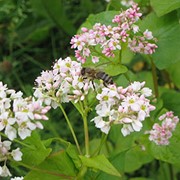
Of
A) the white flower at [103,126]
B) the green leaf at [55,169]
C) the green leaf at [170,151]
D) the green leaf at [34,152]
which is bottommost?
the green leaf at [170,151]

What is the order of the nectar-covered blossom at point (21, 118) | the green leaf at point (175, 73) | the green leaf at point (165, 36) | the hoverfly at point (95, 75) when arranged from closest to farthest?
the nectar-covered blossom at point (21, 118) → the hoverfly at point (95, 75) → the green leaf at point (165, 36) → the green leaf at point (175, 73)

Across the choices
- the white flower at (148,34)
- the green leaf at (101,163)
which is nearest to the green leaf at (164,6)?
the white flower at (148,34)

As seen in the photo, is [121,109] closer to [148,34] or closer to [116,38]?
[116,38]

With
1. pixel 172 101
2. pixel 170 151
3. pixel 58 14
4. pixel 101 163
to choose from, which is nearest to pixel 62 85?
pixel 101 163

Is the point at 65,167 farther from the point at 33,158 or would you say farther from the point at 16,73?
the point at 16,73

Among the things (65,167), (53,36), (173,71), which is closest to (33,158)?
(65,167)

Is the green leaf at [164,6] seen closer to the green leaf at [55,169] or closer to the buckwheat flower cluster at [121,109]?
the buckwheat flower cluster at [121,109]

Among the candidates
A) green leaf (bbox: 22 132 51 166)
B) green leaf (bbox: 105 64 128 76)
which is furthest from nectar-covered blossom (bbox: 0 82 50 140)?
green leaf (bbox: 105 64 128 76)

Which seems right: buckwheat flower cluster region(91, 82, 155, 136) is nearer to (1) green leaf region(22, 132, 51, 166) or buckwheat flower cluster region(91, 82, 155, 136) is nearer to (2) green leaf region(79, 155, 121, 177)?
(2) green leaf region(79, 155, 121, 177)
